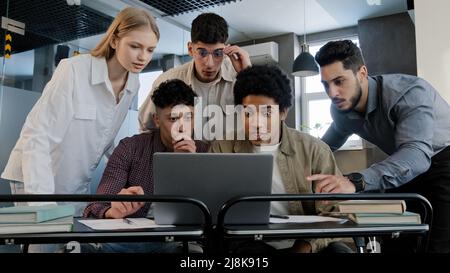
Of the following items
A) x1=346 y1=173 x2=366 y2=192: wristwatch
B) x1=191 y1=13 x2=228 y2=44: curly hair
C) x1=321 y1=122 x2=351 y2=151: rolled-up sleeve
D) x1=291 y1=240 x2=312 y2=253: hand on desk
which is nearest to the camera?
x1=291 y1=240 x2=312 y2=253: hand on desk

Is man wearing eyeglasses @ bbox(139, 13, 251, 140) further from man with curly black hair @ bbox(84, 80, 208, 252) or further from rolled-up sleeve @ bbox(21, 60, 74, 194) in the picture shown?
rolled-up sleeve @ bbox(21, 60, 74, 194)

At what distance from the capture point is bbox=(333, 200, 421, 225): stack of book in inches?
41.3

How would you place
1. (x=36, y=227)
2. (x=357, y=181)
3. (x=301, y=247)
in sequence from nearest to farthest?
(x=36, y=227)
(x=301, y=247)
(x=357, y=181)

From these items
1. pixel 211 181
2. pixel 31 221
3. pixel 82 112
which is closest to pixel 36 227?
pixel 31 221

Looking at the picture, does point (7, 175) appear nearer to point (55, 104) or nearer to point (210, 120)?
point (55, 104)

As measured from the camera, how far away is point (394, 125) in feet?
5.63

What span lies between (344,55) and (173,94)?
764 mm

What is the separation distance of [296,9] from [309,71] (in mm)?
314

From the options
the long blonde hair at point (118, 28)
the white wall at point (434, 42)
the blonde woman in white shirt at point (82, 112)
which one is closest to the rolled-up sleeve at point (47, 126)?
the blonde woman in white shirt at point (82, 112)

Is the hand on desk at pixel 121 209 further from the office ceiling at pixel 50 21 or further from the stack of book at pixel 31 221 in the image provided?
the office ceiling at pixel 50 21

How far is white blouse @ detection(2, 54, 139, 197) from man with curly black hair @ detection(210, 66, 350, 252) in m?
0.50

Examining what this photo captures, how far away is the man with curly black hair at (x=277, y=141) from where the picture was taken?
Result: 5.07 ft

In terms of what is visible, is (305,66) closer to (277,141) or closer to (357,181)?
(277,141)

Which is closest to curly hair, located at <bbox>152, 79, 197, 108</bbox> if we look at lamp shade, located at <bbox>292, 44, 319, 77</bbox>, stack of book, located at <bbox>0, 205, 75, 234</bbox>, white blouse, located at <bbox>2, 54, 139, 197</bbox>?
white blouse, located at <bbox>2, 54, 139, 197</bbox>
